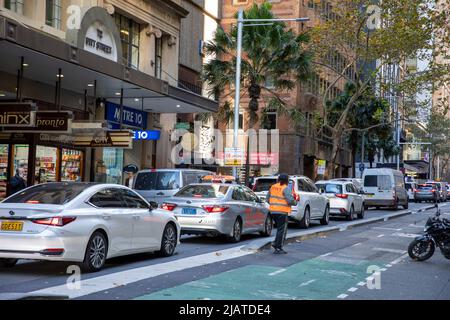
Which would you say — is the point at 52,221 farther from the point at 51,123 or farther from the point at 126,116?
the point at 126,116

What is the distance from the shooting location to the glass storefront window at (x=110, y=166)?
80.5 ft

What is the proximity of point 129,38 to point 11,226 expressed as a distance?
18.0 metres

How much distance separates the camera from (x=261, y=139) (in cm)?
4772

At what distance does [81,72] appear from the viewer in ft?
62.5

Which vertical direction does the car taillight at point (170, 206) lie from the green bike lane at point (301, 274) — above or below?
above

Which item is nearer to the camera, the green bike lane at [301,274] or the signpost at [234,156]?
the green bike lane at [301,274]

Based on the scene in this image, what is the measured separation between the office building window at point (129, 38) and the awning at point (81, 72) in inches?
82.8

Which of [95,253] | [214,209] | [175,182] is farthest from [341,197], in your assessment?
[95,253]

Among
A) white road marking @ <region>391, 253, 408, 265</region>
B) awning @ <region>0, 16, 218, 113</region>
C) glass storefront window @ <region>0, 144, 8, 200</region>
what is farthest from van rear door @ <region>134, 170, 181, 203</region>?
white road marking @ <region>391, 253, 408, 265</region>

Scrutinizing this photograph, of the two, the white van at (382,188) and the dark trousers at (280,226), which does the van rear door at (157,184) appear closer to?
the dark trousers at (280,226)

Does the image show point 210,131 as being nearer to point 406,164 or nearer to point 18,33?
point 18,33

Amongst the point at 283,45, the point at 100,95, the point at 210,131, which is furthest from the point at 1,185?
the point at 210,131

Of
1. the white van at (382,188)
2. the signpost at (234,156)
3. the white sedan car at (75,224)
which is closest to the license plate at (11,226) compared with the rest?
the white sedan car at (75,224)
